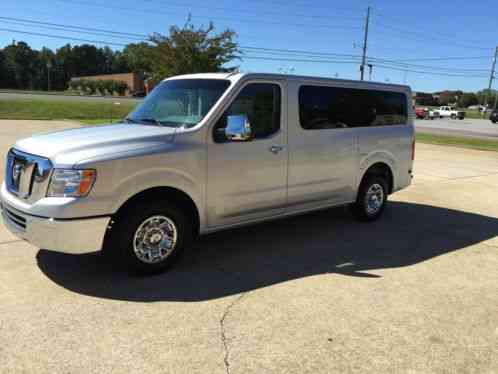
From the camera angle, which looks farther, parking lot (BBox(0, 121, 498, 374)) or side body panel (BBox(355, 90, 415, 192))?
side body panel (BBox(355, 90, 415, 192))

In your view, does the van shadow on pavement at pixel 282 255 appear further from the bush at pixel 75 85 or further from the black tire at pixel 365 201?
the bush at pixel 75 85

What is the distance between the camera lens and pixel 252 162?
16.0ft

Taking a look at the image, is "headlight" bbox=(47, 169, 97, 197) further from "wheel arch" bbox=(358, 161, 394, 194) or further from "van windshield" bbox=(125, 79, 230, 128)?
"wheel arch" bbox=(358, 161, 394, 194)

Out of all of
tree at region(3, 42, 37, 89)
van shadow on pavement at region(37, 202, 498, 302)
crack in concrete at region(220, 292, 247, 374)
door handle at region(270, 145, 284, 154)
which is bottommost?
crack in concrete at region(220, 292, 247, 374)

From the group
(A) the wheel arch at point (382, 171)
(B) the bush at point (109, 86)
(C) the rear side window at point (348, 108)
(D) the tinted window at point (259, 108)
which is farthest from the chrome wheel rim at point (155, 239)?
(B) the bush at point (109, 86)

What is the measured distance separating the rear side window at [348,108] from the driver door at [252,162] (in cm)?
43

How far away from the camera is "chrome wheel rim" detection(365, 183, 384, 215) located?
21.7 feet

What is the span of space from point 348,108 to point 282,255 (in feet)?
7.46

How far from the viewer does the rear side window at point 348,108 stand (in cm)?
550

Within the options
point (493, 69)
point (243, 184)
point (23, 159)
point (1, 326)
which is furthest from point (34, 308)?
point (493, 69)

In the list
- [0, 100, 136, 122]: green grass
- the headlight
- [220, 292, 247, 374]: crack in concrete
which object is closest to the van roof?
the headlight

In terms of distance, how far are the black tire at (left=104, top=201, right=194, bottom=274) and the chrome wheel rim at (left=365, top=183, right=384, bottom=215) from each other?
3.19 metres

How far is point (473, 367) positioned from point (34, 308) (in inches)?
133

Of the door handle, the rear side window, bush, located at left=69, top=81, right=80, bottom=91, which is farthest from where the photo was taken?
bush, located at left=69, top=81, right=80, bottom=91
